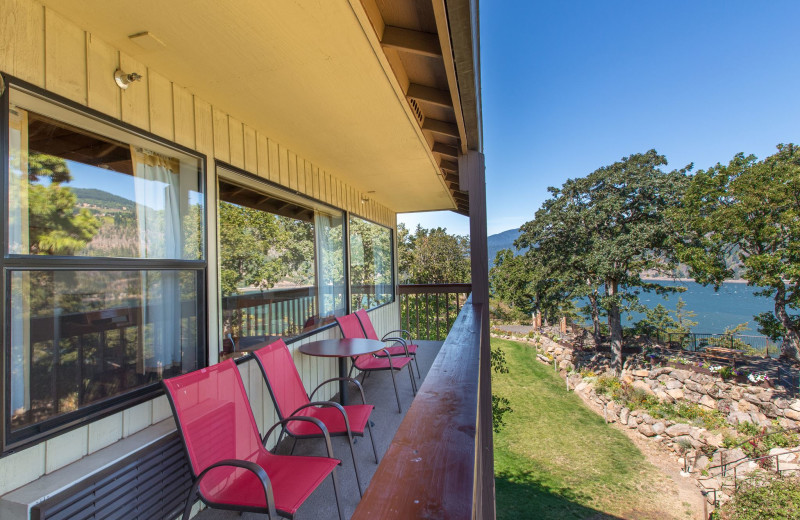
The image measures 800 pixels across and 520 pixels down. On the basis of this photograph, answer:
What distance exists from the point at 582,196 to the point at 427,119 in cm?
1998

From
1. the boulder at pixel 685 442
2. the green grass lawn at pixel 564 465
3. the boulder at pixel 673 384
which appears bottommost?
the green grass lawn at pixel 564 465

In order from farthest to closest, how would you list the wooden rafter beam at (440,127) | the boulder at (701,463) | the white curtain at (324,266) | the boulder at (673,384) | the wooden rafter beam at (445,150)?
the boulder at (673,384) < the boulder at (701,463) < the white curtain at (324,266) < the wooden rafter beam at (445,150) < the wooden rafter beam at (440,127)

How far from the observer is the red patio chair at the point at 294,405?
225 cm

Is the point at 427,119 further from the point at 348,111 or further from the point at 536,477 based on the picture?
the point at 536,477

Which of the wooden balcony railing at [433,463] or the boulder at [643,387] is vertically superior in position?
the wooden balcony railing at [433,463]

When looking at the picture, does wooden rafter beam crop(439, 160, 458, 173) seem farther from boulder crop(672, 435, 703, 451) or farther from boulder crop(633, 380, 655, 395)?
boulder crop(633, 380, 655, 395)

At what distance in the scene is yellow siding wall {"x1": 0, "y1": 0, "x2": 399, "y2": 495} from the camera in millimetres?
1370

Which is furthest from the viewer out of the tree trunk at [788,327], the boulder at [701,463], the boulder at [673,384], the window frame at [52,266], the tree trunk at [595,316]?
the tree trunk at [595,316]

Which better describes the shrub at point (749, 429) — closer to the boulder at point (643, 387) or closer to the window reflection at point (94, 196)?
the boulder at point (643, 387)

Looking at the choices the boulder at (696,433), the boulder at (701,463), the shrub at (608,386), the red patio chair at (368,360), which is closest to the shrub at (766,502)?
the boulder at (701,463)

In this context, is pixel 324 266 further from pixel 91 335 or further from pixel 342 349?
pixel 91 335

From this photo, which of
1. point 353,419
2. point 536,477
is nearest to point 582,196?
point 536,477

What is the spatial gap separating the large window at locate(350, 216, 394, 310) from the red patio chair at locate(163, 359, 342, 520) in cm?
274

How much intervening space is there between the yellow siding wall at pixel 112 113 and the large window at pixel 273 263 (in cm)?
18
